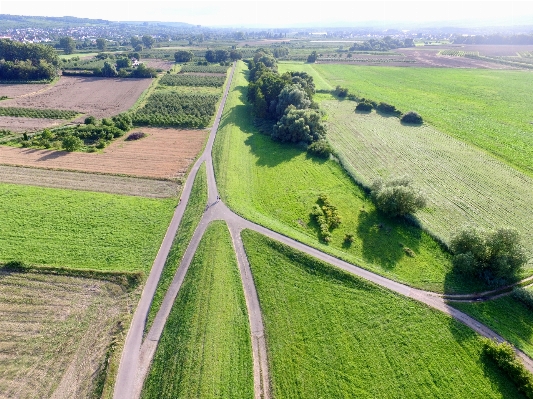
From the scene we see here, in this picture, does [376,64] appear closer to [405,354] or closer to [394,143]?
[394,143]

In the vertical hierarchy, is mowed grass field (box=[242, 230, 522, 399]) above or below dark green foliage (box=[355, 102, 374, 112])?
below

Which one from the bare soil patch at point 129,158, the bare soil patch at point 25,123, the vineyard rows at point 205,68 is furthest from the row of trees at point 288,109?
the bare soil patch at point 25,123

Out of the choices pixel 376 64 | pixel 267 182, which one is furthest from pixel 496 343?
pixel 376 64

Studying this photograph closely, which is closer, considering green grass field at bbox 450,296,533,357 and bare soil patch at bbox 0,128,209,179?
green grass field at bbox 450,296,533,357

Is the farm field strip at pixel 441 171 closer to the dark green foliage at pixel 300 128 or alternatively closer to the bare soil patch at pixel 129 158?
the dark green foliage at pixel 300 128

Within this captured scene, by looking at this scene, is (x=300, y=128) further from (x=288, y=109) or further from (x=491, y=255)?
→ (x=491, y=255)

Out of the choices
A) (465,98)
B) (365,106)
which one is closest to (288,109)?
(365,106)

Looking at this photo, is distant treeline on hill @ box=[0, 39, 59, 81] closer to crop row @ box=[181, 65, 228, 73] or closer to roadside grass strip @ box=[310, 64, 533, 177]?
crop row @ box=[181, 65, 228, 73]

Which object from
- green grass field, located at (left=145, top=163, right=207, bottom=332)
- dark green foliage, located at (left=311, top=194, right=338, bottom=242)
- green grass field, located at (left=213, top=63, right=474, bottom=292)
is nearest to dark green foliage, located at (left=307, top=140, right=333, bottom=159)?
green grass field, located at (left=213, top=63, right=474, bottom=292)
